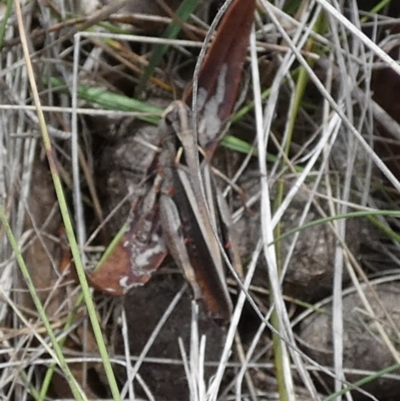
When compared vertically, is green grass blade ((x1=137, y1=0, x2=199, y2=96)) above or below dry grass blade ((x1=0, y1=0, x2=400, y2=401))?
above

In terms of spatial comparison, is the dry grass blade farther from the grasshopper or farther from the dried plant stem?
the dried plant stem

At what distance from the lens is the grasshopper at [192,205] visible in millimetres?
644

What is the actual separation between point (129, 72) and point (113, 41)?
1.7 inches

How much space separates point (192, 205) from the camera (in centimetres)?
66

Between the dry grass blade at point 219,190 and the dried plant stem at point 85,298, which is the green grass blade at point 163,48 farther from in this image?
the dried plant stem at point 85,298

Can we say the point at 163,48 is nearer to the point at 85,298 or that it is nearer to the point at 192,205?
the point at 192,205

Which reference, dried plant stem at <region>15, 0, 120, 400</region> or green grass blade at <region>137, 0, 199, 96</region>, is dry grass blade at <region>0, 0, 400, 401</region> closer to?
green grass blade at <region>137, 0, 199, 96</region>

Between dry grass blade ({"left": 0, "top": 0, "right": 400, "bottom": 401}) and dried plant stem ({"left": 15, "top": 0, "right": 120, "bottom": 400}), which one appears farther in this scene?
dry grass blade ({"left": 0, "top": 0, "right": 400, "bottom": 401})

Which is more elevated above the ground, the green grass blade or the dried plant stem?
the green grass blade

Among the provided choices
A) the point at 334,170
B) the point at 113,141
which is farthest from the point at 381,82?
the point at 113,141

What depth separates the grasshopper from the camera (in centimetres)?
64

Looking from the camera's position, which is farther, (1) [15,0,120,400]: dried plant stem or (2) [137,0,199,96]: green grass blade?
(2) [137,0,199,96]: green grass blade

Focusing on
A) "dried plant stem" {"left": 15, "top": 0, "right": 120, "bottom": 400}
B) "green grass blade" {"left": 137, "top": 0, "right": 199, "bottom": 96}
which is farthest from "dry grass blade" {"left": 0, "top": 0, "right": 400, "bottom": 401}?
"dried plant stem" {"left": 15, "top": 0, "right": 120, "bottom": 400}

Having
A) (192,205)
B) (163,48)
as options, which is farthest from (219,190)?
(163,48)
